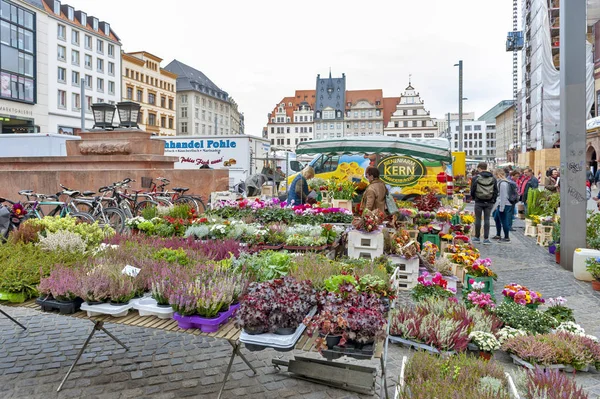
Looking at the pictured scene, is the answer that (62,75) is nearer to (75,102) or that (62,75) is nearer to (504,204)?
(75,102)

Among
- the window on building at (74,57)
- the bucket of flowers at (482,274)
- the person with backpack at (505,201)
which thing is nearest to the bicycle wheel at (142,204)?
the bucket of flowers at (482,274)

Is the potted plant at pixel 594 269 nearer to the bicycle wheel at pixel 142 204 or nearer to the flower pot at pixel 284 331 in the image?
the flower pot at pixel 284 331

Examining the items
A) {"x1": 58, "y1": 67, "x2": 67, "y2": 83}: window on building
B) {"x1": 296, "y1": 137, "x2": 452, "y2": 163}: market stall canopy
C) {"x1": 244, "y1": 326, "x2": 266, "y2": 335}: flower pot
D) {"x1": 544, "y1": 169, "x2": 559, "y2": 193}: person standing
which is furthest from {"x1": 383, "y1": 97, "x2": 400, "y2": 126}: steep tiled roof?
{"x1": 244, "y1": 326, "x2": 266, "y2": 335}: flower pot

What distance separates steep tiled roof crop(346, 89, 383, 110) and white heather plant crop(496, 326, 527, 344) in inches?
4214

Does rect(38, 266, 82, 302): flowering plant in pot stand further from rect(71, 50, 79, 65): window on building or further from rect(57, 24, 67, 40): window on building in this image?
rect(71, 50, 79, 65): window on building

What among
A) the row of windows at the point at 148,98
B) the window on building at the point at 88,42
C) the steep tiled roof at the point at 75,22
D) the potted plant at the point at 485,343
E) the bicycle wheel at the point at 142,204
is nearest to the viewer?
the potted plant at the point at 485,343

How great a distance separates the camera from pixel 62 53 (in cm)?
5491

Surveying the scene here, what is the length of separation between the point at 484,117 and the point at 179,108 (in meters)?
117

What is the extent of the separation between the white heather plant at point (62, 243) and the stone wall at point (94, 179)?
9.18 metres

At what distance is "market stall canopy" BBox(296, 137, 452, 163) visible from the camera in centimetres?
1597

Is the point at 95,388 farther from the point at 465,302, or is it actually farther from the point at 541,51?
the point at 541,51

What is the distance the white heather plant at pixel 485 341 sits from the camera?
454 cm

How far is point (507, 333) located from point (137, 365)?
138 inches

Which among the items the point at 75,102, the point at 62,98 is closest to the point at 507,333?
the point at 62,98
